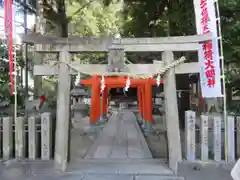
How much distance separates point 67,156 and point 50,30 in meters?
18.8

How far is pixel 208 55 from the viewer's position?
778 cm

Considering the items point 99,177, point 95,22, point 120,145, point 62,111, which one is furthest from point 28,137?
point 95,22

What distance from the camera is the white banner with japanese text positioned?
25.1 ft

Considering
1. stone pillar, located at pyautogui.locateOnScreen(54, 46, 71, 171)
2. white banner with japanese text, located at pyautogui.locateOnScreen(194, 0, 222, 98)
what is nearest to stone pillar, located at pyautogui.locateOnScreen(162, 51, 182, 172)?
white banner with japanese text, located at pyautogui.locateOnScreen(194, 0, 222, 98)

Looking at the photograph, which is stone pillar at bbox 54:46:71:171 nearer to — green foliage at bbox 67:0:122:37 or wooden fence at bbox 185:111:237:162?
wooden fence at bbox 185:111:237:162

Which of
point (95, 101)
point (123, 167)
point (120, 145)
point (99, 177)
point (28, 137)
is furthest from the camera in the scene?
point (95, 101)

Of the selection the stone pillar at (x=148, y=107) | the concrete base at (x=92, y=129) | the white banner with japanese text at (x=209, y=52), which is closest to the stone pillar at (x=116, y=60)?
the white banner with japanese text at (x=209, y=52)

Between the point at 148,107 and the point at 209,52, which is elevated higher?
the point at 209,52

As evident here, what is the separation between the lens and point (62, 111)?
25.8 feet

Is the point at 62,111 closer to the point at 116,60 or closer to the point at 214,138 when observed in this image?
the point at 116,60

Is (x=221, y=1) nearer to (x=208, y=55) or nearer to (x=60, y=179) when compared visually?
(x=208, y=55)

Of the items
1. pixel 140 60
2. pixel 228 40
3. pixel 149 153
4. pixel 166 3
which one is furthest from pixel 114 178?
pixel 140 60

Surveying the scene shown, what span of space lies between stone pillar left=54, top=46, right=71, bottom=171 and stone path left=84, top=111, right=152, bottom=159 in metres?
1.77

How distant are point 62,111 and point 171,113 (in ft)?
7.86
